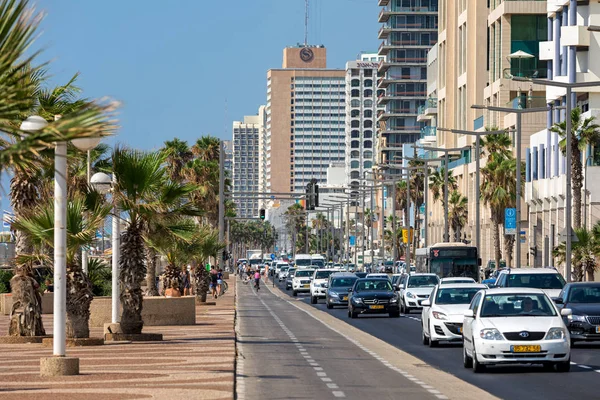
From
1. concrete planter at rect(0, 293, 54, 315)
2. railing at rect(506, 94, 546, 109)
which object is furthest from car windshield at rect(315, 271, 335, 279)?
concrete planter at rect(0, 293, 54, 315)

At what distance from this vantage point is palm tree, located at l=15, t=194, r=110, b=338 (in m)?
27.2

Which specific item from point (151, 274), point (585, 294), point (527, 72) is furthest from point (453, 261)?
point (585, 294)

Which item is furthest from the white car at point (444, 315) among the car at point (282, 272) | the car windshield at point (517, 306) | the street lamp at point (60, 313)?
the car at point (282, 272)

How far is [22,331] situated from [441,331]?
382 inches

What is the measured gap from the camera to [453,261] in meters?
65.2

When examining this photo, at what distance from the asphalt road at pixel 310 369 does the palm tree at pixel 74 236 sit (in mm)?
3558

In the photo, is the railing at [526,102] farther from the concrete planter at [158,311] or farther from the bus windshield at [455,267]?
the concrete planter at [158,311]

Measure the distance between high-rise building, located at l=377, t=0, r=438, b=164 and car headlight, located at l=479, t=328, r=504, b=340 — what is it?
6105 inches

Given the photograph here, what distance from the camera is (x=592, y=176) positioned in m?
73.4

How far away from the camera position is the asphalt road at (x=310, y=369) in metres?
19.5

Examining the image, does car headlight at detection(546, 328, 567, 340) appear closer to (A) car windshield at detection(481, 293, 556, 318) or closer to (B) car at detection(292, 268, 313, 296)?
(A) car windshield at detection(481, 293, 556, 318)

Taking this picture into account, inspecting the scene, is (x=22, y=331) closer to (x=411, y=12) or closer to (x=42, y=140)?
(x=42, y=140)

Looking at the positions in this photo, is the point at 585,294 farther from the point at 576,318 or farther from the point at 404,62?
the point at 404,62

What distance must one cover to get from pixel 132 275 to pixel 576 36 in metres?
47.9
